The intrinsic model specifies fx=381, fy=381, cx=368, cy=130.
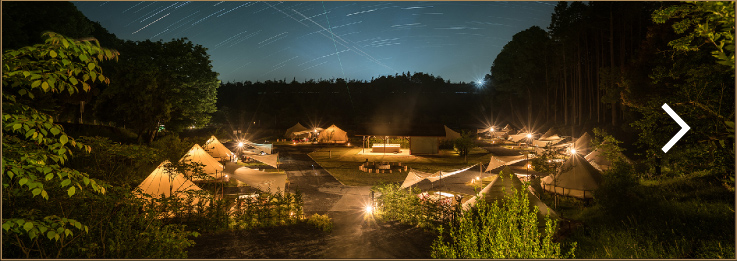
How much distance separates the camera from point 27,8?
727 inches

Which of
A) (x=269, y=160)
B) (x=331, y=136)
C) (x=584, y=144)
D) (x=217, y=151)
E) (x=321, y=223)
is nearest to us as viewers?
(x=321, y=223)

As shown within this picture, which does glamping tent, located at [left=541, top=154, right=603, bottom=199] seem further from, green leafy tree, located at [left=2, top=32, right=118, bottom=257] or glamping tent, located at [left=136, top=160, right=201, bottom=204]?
green leafy tree, located at [left=2, top=32, right=118, bottom=257]

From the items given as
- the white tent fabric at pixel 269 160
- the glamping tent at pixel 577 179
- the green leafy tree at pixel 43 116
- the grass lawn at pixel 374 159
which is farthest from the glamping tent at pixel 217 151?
the green leafy tree at pixel 43 116

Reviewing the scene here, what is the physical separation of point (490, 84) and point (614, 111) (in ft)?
129

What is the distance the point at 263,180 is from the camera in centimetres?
1414

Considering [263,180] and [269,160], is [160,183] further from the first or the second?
[269,160]

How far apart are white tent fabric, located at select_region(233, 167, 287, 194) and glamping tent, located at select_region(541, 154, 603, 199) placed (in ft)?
33.8

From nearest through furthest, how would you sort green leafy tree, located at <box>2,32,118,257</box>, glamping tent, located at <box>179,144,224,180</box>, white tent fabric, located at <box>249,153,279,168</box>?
1. green leafy tree, located at <box>2,32,118,257</box>
2. glamping tent, located at <box>179,144,224,180</box>
3. white tent fabric, located at <box>249,153,279,168</box>

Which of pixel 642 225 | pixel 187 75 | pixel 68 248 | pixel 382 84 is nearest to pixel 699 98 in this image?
pixel 642 225

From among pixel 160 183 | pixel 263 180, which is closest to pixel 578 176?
pixel 263 180

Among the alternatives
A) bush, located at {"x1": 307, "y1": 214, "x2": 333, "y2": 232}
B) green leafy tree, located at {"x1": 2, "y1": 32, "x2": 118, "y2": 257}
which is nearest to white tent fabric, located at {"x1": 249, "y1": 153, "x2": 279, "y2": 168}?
bush, located at {"x1": 307, "y1": 214, "x2": 333, "y2": 232}

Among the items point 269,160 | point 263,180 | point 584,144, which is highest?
point 584,144

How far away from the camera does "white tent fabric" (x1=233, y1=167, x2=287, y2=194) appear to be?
550 inches

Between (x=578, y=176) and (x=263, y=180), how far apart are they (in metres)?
12.0
